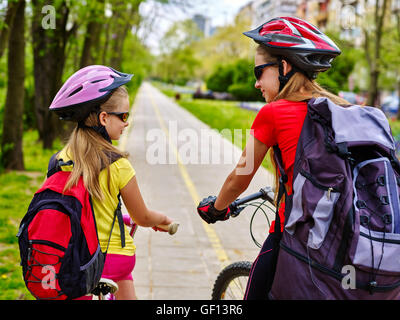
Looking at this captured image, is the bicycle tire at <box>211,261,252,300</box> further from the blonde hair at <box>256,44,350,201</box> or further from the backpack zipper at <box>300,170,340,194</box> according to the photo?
the backpack zipper at <box>300,170,340,194</box>

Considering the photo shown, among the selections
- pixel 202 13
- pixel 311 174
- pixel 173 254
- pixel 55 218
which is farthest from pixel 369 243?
pixel 202 13

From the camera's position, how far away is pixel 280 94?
2.29 m

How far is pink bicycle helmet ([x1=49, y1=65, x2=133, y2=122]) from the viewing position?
2.39 m

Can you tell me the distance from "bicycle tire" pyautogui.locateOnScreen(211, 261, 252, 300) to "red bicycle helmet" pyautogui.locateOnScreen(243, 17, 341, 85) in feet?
5.29

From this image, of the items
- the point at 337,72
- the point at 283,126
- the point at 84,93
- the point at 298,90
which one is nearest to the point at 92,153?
the point at 84,93

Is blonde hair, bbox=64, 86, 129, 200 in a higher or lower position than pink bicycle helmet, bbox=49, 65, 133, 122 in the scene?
lower

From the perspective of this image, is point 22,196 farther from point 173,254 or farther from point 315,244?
point 315,244

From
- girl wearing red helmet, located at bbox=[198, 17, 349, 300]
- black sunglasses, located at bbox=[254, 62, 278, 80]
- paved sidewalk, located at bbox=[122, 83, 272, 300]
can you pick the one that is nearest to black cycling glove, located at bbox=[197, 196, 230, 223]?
girl wearing red helmet, located at bbox=[198, 17, 349, 300]

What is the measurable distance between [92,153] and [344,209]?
112cm

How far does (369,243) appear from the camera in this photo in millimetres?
1829

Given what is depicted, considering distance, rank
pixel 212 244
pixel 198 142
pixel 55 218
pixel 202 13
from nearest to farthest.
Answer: pixel 55 218 → pixel 212 244 → pixel 202 13 → pixel 198 142

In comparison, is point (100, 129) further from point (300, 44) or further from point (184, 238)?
point (184, 238)
